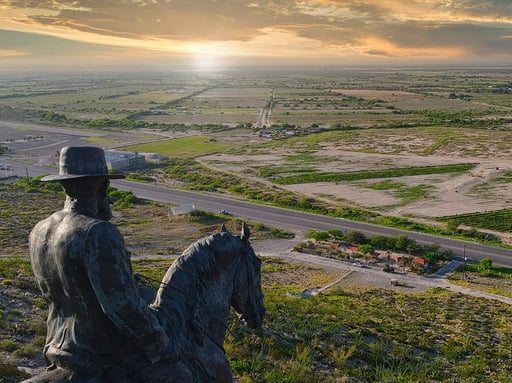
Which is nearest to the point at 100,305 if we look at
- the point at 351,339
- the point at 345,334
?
the point at 351,339

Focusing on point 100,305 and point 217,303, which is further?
point 217,303

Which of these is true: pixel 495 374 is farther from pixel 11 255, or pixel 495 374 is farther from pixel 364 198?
pixel 364 198

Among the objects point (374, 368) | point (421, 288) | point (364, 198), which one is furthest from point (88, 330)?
point (364, 198)

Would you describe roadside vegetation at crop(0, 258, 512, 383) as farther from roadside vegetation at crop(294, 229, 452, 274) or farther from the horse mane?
roadside vegetation at crop(294, 229, 452, 274)

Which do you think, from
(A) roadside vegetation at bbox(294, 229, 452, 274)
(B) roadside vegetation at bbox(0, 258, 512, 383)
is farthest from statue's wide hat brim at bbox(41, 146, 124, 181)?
(A) roadside vegetation at bbox(294, 229, 452, 274)

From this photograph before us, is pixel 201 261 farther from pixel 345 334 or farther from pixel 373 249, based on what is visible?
pixel 373 249

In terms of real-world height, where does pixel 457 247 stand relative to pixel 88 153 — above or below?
below
